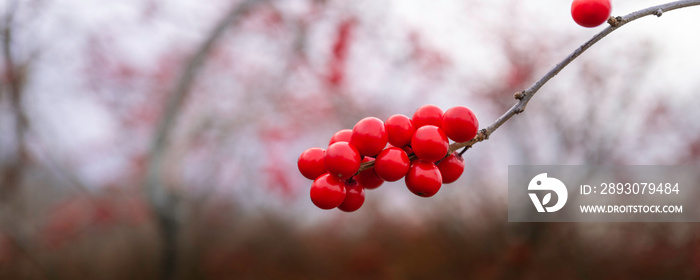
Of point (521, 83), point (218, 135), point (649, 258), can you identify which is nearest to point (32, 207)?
point (218, 135)

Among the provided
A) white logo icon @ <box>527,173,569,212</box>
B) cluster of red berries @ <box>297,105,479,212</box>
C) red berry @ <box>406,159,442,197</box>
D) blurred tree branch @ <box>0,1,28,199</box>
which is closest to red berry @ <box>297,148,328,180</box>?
cluster of red berries @ <box>297,105,479,212</box>

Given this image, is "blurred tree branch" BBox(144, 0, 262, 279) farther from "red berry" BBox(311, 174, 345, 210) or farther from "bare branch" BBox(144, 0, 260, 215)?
"red berry" BBox(311, 174, 345, 210)

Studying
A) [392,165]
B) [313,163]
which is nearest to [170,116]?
[313,163]

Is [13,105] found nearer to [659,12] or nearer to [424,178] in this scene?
[424,178]

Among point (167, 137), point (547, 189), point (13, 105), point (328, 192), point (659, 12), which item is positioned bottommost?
point (328, 192)

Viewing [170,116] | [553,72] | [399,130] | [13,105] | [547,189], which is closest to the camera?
[553,72]

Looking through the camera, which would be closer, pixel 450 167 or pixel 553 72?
pixel 553 72

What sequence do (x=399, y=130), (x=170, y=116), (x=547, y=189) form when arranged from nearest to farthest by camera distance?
1. (x=399, y=130)
2. (x=170, y=116)
3. (x=547, y=189)
